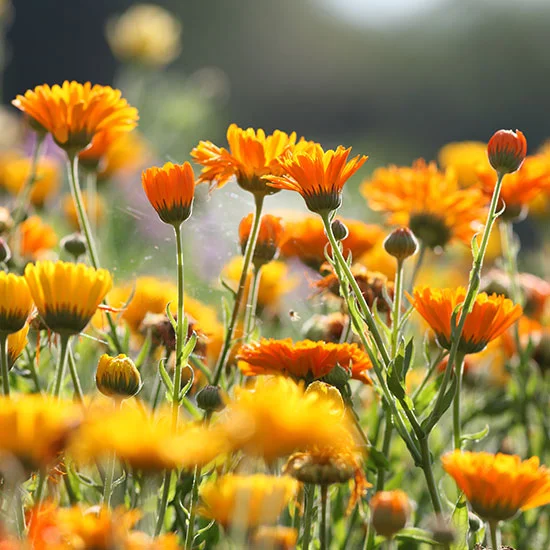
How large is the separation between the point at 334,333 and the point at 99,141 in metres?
0.64

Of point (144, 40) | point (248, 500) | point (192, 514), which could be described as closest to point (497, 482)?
point (248, 500)

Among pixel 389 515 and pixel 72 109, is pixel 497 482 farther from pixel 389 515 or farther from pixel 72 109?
pixel 72 109

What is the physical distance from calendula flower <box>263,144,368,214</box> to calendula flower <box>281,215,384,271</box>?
451 mm

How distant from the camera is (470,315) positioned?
979 mm

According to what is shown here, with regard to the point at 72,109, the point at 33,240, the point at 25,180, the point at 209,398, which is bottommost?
the point at 209,398

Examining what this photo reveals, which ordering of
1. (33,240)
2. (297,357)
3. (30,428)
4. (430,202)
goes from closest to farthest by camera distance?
1. (30,428)
2. (297,357)
3. (430,202)
4. (33,240)

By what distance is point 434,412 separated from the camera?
0.91 meters

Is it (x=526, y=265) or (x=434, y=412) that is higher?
(x=526, y=265)

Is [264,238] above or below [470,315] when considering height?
above

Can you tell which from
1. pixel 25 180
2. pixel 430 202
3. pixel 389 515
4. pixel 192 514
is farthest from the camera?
pixel 25 180

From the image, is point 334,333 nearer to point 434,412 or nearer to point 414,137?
point 434,412

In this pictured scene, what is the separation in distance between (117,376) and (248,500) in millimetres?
286

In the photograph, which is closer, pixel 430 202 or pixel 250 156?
pixel 250 156

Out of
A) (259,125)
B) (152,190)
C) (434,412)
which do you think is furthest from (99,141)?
(259,125)
